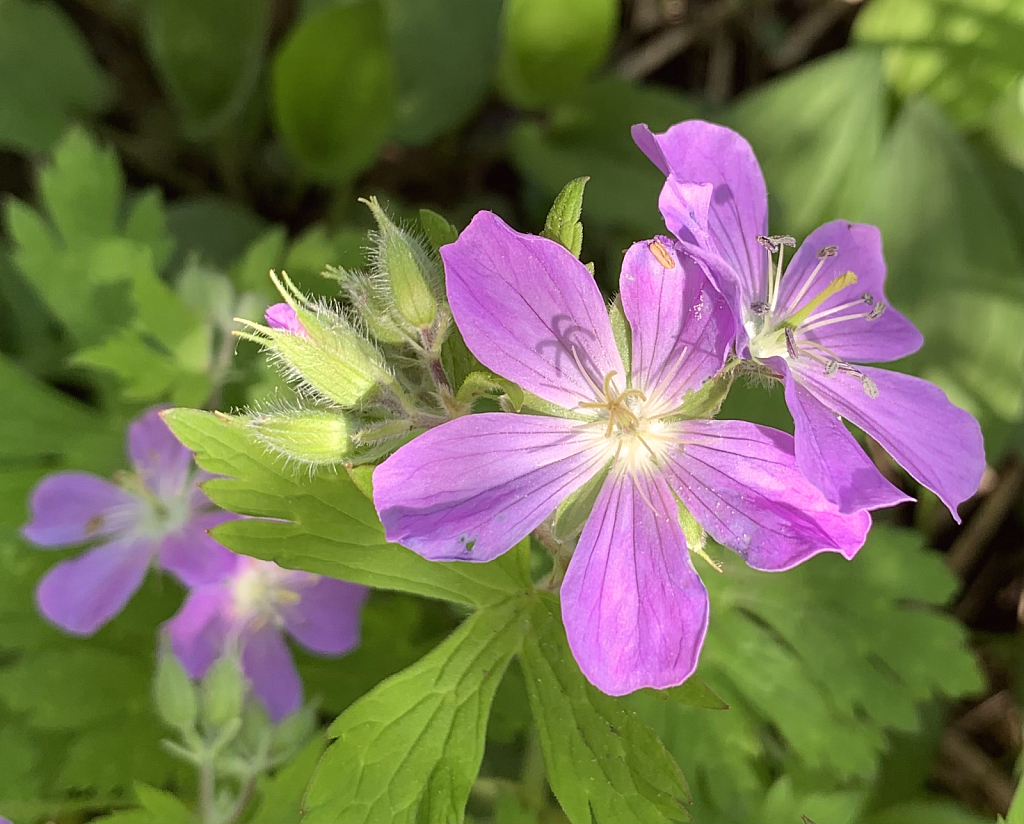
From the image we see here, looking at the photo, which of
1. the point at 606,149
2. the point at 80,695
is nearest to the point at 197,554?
the point at 80,695

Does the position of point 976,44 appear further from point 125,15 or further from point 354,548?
point 125,15

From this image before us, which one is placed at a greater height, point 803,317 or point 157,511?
point 803,317

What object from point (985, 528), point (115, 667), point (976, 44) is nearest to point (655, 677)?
point (115, 667)

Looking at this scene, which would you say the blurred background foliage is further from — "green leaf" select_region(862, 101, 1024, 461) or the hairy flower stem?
the hairy flower stem

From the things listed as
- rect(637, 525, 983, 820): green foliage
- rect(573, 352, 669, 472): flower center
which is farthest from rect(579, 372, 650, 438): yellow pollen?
rect(637, 525, 983, 820): green foliage

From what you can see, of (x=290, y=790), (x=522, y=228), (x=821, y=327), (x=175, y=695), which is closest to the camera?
(x=821, y=327)

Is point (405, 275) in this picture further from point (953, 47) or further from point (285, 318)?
point (953, 47)

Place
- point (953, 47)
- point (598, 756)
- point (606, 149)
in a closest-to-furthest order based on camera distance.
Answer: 1. point (598, 756)
2. point (953, 47)
3. point (606, 149)
